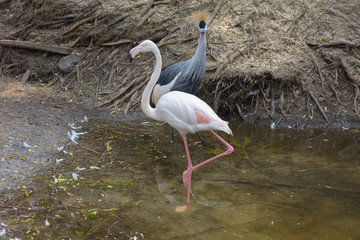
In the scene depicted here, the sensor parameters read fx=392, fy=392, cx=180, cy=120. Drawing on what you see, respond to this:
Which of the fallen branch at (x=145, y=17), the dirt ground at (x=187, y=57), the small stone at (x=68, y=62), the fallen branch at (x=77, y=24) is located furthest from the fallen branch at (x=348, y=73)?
the small stone at (x=68, y=62)

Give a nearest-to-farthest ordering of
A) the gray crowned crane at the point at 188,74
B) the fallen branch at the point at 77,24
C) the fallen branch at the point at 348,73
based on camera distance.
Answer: the gray crowned crane at the point at 188,74 < the fallen branch at the point at 348,73 < the fallen branch at the point at 77,24

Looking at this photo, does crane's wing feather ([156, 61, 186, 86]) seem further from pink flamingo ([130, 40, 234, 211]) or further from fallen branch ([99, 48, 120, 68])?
fallen branch ([99, 48, 120, 68])

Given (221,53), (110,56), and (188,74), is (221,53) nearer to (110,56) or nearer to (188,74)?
(188,74)

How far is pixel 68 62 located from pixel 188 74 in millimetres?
3362

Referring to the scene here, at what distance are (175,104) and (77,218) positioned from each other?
1.85 meters

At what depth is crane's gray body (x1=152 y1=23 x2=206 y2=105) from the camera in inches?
246

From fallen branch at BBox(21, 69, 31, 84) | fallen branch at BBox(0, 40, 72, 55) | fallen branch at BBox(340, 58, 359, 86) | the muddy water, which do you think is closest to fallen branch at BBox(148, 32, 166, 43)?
fallen branch at BBox(0, 40, 72, 55)

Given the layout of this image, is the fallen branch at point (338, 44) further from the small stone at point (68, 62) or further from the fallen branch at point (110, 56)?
the small stone at point (68, 62)

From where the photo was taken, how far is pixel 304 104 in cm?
748

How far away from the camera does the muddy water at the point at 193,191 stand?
13.5ft

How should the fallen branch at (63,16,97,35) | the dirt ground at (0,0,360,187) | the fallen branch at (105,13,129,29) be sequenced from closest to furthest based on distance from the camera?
the dirt ground at (0,0,360,187) → the fallen branch at (105,13,129,29) → the fallen branch at (63,16,97,35)

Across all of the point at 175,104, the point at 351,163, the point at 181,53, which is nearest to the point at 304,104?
the point at 351,163

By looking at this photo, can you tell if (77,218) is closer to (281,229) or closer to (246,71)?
(281,229)

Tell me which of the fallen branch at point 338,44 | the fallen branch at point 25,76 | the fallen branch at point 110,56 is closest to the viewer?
the fallen branch at point 338,44
